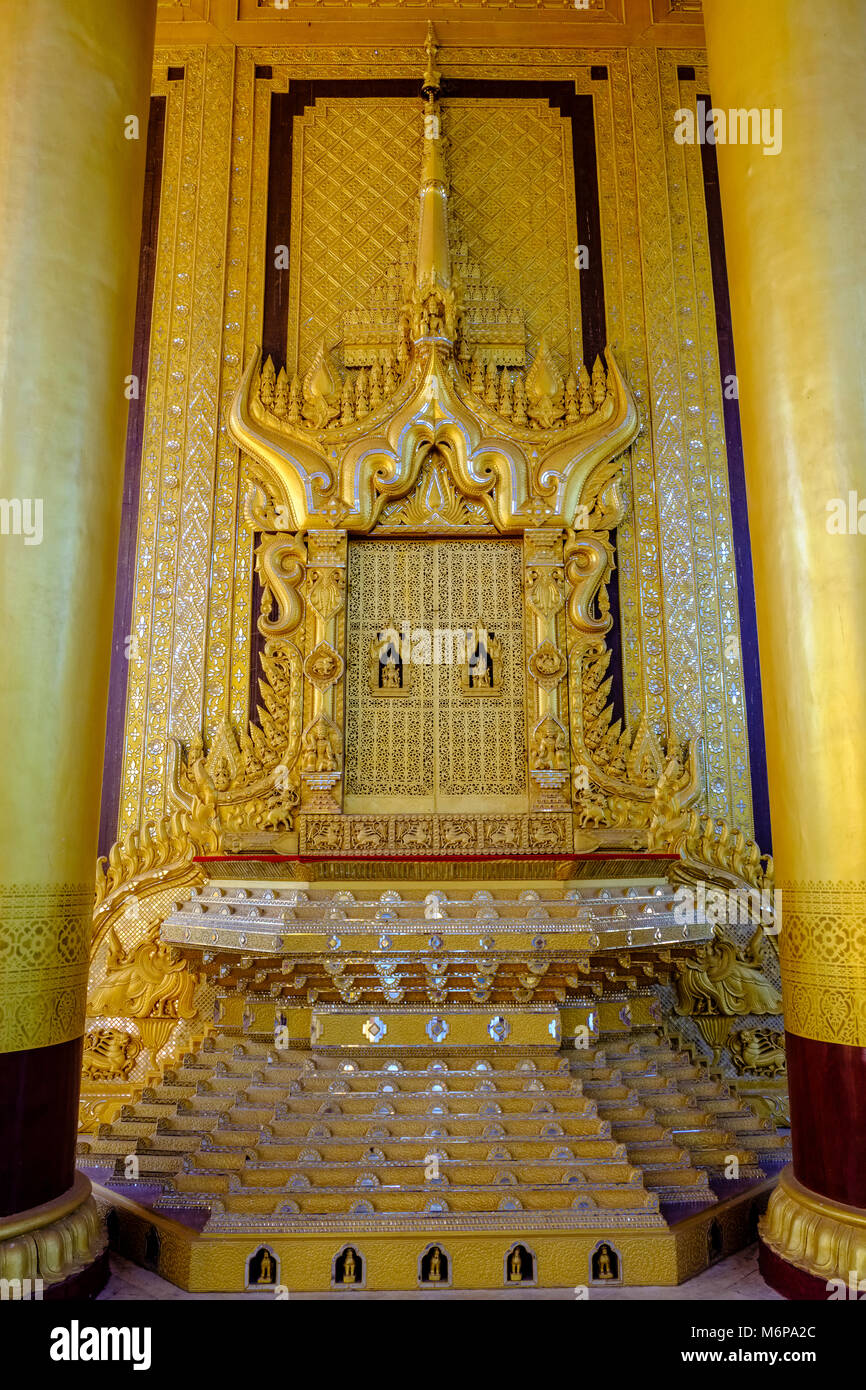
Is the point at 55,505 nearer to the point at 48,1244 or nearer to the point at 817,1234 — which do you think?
the point at 48,1244

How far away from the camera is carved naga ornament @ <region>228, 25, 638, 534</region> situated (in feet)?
21.8

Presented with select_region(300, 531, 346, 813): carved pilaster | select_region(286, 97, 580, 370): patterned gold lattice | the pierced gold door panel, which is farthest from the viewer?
select_region(286, 97, 580, 370): patterned gold lattice

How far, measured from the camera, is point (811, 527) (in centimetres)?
330

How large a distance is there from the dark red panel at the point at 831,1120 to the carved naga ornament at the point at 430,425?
4368 millimetres

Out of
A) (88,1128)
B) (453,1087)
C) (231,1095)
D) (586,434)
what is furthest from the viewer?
(586,434)

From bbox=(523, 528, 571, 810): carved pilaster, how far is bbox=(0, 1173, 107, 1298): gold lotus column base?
12.7 feet

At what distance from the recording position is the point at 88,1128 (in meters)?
5.62

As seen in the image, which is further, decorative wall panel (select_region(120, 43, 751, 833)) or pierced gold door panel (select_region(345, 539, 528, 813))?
decorative wall panel (select_region(120, 43, 751, 833))

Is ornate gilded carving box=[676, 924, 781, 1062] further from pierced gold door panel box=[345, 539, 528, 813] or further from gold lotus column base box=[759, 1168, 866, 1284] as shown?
gold lotus column base box=[759, 1168, 866, 1284]

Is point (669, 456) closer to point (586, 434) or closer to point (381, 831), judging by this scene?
point (586, 434)

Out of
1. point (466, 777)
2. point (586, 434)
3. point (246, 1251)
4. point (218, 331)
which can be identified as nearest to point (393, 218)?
point (218, 331)

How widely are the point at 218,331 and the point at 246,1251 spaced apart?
6.25 metres

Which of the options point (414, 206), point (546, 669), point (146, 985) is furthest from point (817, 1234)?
point (414, 206)

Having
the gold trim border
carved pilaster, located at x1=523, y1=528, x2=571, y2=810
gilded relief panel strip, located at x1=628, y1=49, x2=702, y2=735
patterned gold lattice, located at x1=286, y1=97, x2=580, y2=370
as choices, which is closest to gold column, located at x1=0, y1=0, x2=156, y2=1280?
the gold trim border
